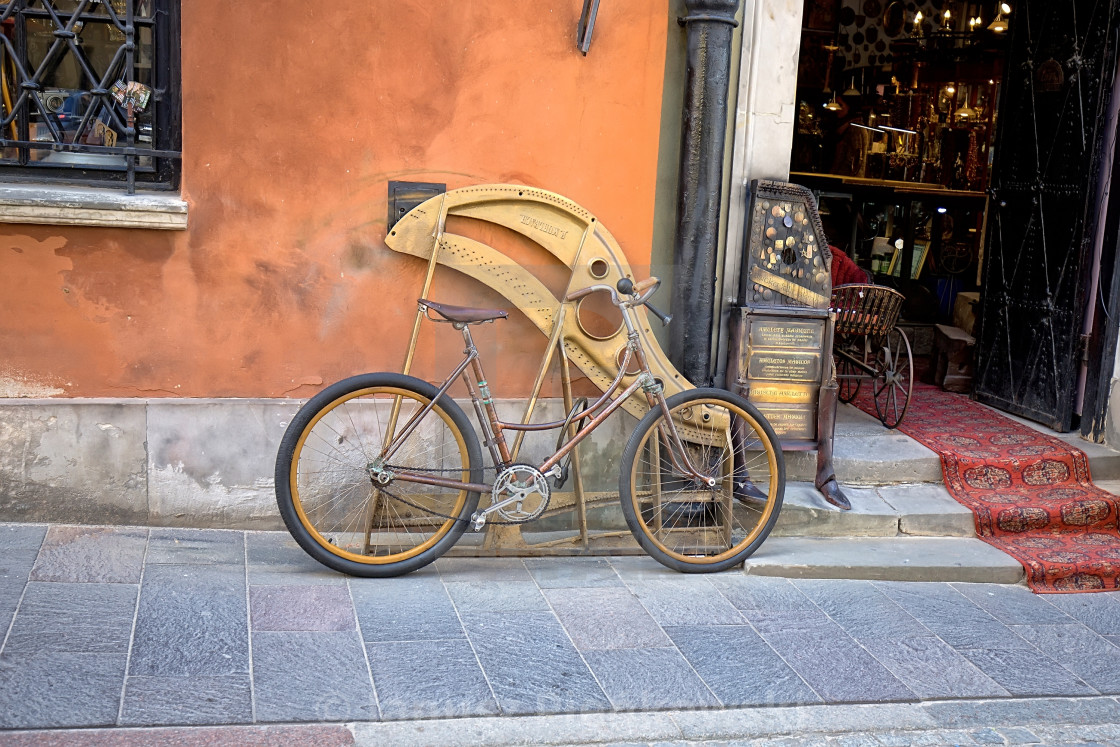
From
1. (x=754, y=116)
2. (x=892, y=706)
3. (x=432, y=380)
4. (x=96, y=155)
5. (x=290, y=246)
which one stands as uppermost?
(x=754, y=116)

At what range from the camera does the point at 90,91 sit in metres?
5.27

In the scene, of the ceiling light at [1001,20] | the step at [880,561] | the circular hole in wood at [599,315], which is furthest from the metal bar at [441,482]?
the ceiling light at [1001,20]

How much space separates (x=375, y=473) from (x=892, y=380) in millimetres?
3889

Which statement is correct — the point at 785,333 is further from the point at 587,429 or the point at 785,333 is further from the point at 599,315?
the point at 587,429

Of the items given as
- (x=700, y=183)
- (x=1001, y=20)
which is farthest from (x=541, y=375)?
(x=1001, y=20)

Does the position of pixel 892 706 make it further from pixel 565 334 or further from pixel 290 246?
pixel 290 246

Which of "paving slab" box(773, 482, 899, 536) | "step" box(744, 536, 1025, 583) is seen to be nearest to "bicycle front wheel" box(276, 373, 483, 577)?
"step" box(744, 536, 1025, 583)

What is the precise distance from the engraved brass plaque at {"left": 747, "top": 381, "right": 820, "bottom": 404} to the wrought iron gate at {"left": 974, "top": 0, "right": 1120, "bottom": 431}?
86.9 inches

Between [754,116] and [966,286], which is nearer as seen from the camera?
[754,116]

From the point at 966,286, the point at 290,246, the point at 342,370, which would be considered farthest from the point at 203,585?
the point at 966,286

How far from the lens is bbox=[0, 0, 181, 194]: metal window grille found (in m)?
5.17

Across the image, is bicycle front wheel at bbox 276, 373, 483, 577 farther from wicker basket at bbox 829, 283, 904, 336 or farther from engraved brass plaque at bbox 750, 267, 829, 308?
wicker basket at bbox 829, 283, 904, 336

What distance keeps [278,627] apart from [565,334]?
2084 mm

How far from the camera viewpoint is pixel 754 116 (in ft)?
19.2
